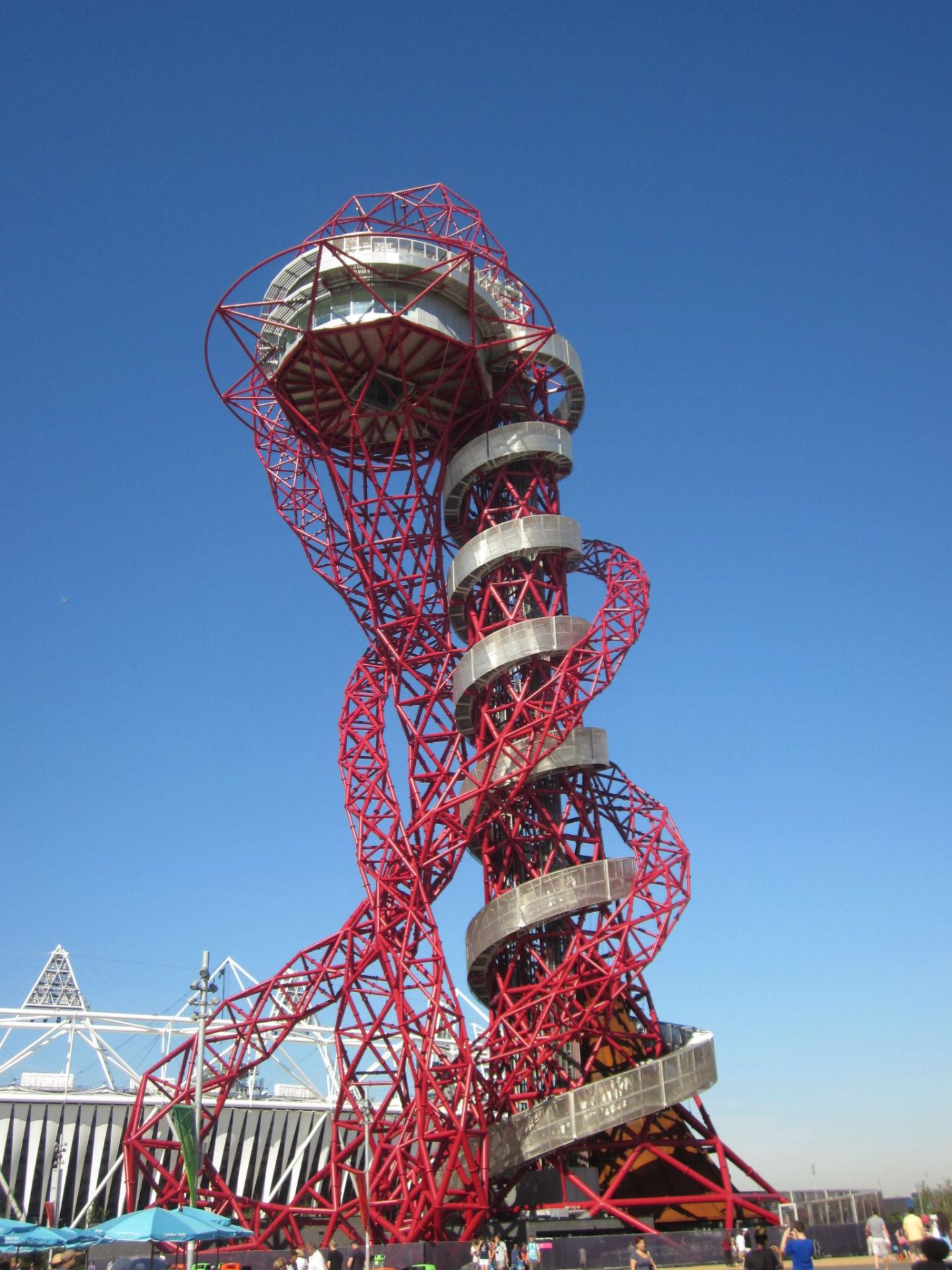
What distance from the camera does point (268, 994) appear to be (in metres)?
39.5

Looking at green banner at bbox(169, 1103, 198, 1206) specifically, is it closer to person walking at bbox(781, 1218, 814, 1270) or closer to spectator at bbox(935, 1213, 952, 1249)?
person walking at bbox(781, 1218, 814, 1270)

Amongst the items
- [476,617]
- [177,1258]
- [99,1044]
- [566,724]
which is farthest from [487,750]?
[99,1044]

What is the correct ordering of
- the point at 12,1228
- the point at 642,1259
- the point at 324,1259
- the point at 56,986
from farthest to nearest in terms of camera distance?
1. the point at 56,986
2. the point at 324,1259
3. the point at 12,1228
4. the point at 642,1259

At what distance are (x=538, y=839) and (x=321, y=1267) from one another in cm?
1772

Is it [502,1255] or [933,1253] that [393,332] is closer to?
[502,1255]

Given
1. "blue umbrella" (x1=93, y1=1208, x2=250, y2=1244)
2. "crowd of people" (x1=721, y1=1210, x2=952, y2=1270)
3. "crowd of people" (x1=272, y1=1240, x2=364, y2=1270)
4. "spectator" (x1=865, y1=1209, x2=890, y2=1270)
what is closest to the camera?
"crowd of people" (x1=721, y1=1210, x2=952, y2=1270)

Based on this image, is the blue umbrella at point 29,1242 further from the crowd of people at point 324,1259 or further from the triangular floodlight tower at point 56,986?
the triangular floodlight tower at point 56,986

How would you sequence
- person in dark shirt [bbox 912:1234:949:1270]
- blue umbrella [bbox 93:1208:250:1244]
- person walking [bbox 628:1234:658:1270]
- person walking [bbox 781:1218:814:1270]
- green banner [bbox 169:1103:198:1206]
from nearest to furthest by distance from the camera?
person in dark shirt [bbox 912:1234:949:1270] < person walking [bbox 781:1218:814:1270] < person walking [bbox 628:1234:658:1270] < blue umbrella [bbox 93:1208:250:1244] < green banner [bbox 169:1103:198:1206]

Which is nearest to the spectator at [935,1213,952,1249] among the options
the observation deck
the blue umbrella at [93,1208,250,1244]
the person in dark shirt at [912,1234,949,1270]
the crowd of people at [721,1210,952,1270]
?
the crowd of people at [721,1210,952,1270]

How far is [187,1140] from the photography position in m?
28.6

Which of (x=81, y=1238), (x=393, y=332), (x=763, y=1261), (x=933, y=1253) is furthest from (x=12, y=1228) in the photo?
(x=393, y=332)

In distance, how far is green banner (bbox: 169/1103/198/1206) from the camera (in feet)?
92.9

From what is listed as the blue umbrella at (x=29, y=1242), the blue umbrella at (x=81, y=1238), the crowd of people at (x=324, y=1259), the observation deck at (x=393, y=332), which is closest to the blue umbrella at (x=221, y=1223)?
the crowd of people at (x=324, y=1259)

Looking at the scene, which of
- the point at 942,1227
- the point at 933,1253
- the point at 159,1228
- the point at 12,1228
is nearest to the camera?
the point at 933,1253
